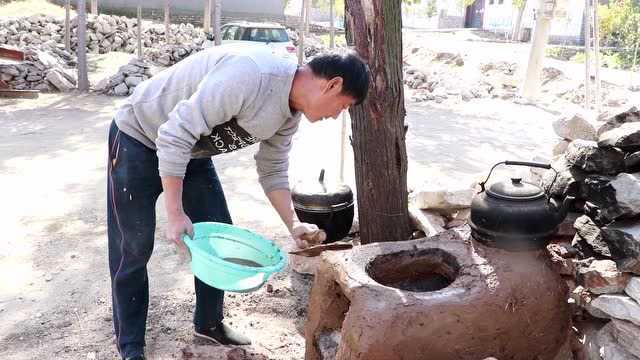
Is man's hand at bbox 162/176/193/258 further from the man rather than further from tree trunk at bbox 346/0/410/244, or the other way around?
tree trunk at bbox 346/0/410/244

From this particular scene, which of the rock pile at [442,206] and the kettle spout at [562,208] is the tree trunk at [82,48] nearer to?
the rock pile at [442,206]

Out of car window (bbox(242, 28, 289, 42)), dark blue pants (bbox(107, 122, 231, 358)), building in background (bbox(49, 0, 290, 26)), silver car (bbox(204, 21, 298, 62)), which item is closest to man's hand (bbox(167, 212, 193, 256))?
dark blue pants (bbox(107, 122, 231, 358))

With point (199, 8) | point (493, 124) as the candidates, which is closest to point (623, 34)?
point (493, 124)

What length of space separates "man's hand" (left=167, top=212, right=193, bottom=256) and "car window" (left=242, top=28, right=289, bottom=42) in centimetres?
1203

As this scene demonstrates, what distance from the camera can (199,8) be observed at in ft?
80.0

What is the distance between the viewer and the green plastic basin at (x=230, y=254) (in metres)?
2.13

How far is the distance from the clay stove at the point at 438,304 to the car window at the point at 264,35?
11710 millimetres

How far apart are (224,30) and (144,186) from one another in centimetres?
1256

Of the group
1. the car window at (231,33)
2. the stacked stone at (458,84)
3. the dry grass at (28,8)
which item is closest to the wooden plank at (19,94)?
the car window at (231,33)

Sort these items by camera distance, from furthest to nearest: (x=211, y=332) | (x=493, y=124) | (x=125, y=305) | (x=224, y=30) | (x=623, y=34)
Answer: (x=623, y=34) → (x=224, y=30) → (x=493, y=124) → (x=211, y=332) → (x=125, y=305)

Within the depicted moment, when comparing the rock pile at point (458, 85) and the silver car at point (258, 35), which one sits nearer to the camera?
the rock pile at point (458, 85)

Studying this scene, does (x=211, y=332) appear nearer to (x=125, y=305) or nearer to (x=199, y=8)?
(x=125, y=305)

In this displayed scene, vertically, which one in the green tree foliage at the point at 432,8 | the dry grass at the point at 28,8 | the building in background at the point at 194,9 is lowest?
the dry grass at the point at 28,8

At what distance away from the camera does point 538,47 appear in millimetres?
11469
